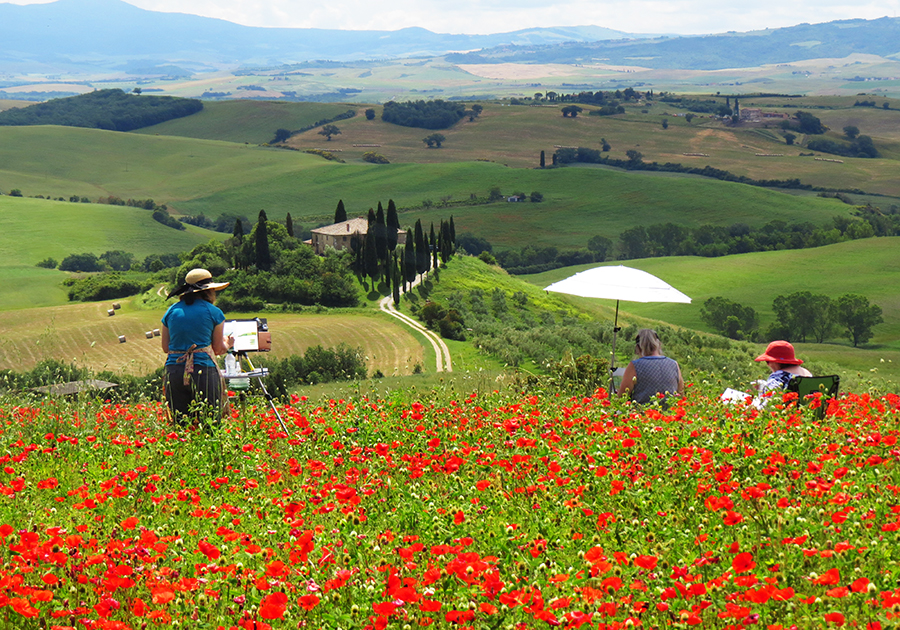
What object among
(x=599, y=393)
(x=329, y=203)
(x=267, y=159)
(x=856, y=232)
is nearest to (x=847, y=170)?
(x=856, y=232)

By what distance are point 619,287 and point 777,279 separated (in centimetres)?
9531

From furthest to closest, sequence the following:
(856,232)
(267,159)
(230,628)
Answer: (267,159)
(856,232)
(230,628)

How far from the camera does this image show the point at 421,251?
79250 millimetres

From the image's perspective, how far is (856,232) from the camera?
125m

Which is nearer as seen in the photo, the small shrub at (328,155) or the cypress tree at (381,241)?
the cypress tree at (381,241)

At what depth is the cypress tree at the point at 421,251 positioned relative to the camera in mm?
77500

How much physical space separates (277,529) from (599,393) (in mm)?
5209

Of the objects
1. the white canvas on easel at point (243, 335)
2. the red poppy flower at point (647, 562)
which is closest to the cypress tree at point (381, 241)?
the white canvas on easel at point (243, 335)

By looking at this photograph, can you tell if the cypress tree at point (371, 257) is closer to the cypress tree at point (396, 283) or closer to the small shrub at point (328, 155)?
the cypress tree at point (396, 283)

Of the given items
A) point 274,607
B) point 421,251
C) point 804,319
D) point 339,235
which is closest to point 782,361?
point 274,607

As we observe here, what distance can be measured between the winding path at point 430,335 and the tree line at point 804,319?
3439 centimetres

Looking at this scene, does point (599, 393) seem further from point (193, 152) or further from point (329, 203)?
point (193, 152)

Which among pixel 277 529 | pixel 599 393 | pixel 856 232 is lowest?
pixel 856 232

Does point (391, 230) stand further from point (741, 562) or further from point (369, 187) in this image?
point (369, 187)
